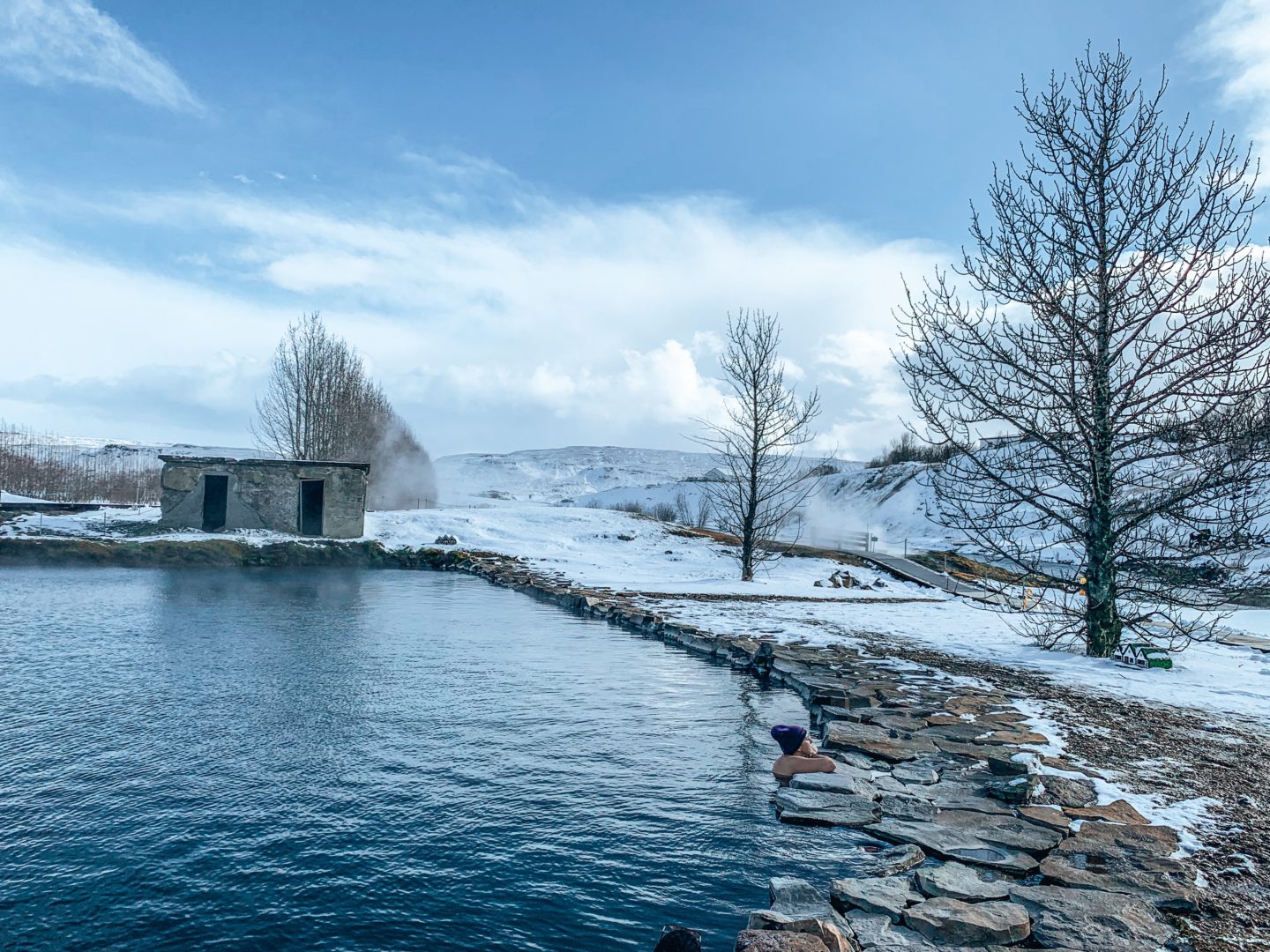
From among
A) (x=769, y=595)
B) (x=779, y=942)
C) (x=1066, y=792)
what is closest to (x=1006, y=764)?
(x=1066, y=792)

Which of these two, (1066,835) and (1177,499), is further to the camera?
(1177,499)

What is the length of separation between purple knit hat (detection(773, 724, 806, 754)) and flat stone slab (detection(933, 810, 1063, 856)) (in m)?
1.19

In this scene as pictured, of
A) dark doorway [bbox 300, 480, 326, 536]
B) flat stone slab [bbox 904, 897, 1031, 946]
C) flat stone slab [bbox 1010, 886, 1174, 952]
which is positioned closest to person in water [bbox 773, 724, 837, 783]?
flat stone slab [bbox 1010, 886, 1174, 952]

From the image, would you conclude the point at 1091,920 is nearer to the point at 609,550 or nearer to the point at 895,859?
the point at 895,859

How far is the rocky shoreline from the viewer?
361cm

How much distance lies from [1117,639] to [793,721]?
565cm

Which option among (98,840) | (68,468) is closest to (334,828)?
(98,840)

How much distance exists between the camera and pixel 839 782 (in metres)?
5.72

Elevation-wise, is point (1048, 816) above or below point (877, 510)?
below

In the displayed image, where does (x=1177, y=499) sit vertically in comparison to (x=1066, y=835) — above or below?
above

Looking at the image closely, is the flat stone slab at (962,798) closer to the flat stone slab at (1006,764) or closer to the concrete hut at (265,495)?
the flat stone slab at (1006,764)

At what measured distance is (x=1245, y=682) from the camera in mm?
9273

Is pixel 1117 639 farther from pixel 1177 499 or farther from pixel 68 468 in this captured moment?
pixel 68 468

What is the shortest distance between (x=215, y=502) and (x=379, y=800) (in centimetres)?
2705
